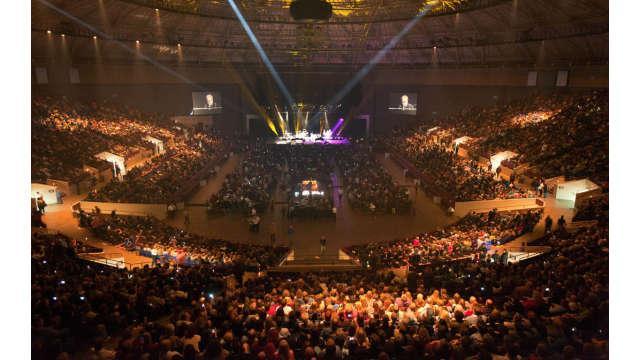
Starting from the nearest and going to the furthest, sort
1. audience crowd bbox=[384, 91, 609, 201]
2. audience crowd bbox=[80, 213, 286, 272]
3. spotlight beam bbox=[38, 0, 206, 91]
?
audience crowd bbox=[80, 213, 286, 272] < audience crowd bbox=[384, 91, 609, 201] < spotlight beam bbox=[38, 0, 206, 91]

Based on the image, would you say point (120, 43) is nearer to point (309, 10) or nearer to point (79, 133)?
point (79, 133)

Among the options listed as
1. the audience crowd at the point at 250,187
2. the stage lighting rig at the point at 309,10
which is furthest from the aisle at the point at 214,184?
the stage lighting rig at the point at 309,10

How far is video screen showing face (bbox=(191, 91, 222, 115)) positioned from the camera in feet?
140

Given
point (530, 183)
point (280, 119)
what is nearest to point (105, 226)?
point (530, 183)

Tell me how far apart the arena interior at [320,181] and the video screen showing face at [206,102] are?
14cm

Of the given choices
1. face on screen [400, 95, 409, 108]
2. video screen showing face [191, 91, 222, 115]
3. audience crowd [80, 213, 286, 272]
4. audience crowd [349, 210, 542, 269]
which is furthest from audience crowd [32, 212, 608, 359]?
face on screen [400, 95, 409, 108]

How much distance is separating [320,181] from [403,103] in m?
22.9

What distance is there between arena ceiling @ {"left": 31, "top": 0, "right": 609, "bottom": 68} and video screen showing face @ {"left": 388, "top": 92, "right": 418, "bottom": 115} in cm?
295

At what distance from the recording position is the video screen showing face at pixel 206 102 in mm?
42562

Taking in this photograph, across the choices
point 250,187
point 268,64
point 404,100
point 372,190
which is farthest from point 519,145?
point 268,64

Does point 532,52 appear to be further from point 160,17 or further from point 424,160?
point 160,17

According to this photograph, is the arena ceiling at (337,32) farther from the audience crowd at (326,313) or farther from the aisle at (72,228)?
the audience crowd at (326,313)

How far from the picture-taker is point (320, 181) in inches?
981

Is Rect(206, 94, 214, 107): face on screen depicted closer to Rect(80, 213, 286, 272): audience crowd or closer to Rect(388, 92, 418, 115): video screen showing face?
Rect(388, 92, 418, 115): video screen showing face
